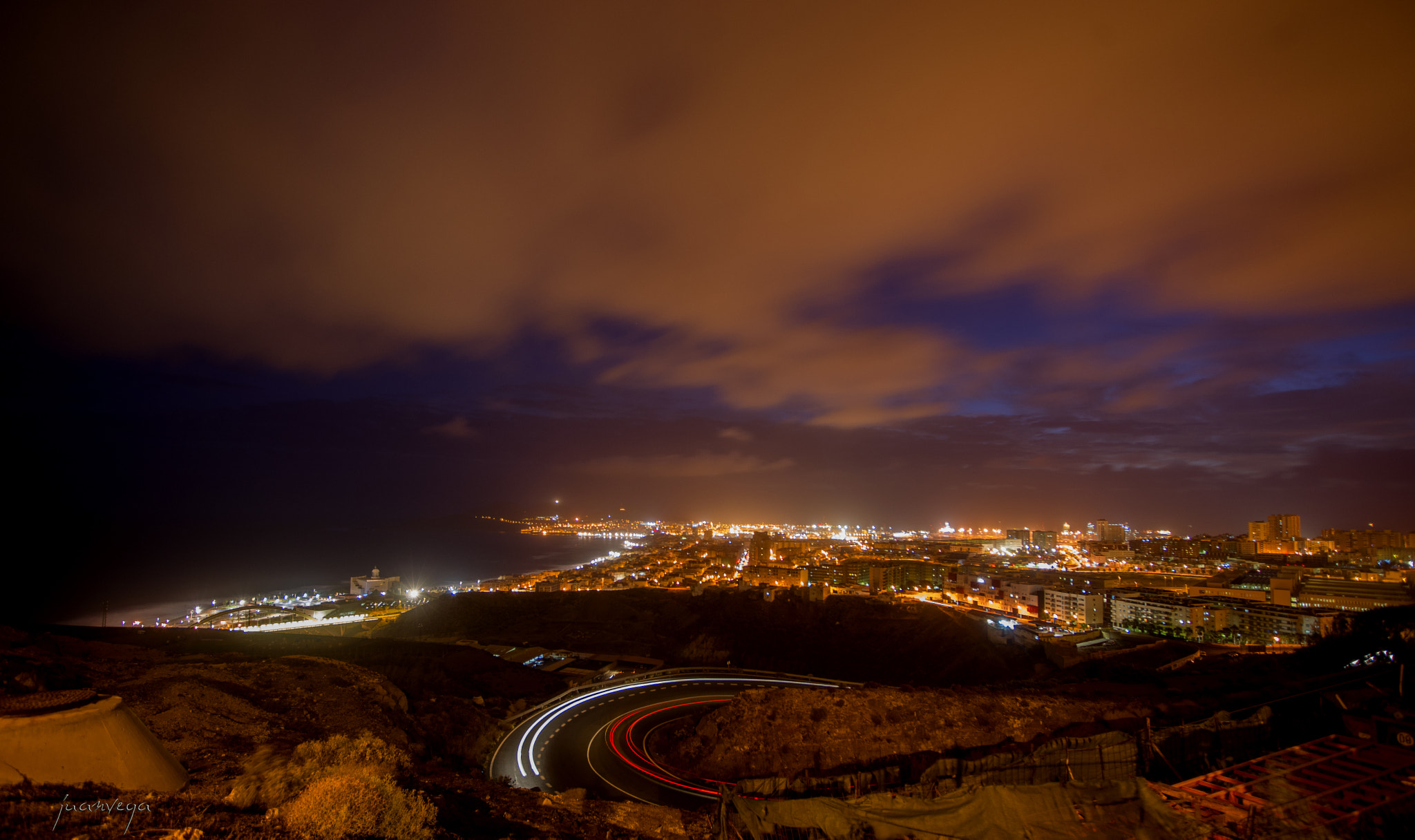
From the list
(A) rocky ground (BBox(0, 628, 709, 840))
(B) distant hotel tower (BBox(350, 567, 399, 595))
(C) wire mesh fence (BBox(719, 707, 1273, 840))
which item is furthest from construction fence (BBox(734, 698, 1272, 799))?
(B) distant hotel tower (BBox(350, 567, 399, 595))

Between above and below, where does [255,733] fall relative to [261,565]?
above

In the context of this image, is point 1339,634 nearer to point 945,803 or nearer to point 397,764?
point 945,803

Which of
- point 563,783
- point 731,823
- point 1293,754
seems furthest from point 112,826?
point 1293,754

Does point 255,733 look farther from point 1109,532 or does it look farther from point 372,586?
point 1109,532

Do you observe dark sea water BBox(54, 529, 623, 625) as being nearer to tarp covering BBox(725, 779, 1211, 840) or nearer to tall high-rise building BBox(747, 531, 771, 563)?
tall high-rise building BBox(747, 531, 771, 563)

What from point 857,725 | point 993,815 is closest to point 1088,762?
point 993,815

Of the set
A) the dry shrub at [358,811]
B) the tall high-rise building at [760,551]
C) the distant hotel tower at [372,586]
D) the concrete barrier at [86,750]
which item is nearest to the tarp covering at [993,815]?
the dry shrub at [358,811]
